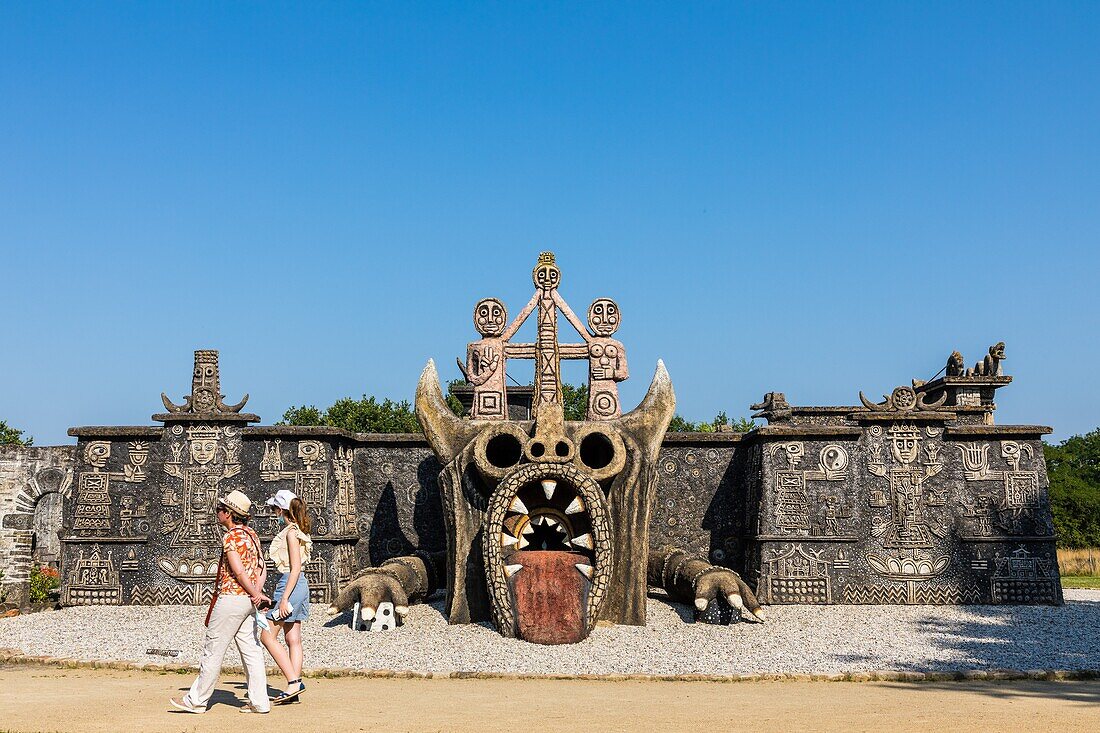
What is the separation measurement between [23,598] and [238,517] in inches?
318

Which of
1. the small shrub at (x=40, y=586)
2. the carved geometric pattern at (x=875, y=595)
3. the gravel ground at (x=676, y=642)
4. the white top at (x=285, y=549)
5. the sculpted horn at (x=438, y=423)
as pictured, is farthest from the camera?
the small shrub at (x=40, y=586)

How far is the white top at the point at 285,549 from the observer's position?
745 centimetres

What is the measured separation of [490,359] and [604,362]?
56.7 inches

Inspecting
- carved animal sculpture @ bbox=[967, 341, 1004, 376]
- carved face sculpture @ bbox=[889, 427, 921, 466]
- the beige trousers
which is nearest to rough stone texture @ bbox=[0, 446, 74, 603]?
the beige trousers

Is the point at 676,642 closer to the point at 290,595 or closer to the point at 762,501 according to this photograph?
the point at 762,501

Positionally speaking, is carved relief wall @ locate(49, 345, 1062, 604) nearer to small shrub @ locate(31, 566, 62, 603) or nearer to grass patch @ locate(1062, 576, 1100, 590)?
small shrub @ locate(31, 566, 62, 603)

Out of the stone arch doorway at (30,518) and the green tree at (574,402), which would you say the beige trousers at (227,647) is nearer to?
the stone arch doorway at (30,518)

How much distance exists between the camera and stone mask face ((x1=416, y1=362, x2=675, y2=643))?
10562 mm

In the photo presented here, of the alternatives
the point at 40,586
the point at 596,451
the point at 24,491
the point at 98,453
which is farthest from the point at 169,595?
the point at 596,451

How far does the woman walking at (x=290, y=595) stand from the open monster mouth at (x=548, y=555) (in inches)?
129

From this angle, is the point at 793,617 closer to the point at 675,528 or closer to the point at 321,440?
the point at 675,528

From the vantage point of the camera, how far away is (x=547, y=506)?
11.1 m

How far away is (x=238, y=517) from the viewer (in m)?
7.19

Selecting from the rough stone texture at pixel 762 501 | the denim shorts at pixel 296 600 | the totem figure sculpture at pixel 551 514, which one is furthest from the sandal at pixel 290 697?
the rough stone texture at pixel 762 501
